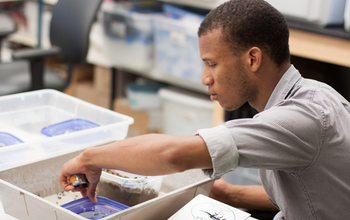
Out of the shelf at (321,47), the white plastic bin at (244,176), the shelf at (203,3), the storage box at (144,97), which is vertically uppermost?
the shelf at (203,3)

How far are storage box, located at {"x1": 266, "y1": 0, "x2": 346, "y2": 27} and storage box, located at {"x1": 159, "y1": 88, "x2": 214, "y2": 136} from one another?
28.0 inches

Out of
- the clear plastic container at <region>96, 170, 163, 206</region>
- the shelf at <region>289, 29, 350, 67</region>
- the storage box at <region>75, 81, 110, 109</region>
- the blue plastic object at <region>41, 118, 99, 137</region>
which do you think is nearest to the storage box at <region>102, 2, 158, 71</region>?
the storage box at <region>75, 81, 110, 109</region>

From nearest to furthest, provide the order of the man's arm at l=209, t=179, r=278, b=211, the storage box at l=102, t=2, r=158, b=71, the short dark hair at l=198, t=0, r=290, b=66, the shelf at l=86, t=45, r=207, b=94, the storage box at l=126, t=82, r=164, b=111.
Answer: the short dark hair at l=198, t=0, r=290, b=66
the man's arm at l=209, t=179, r=278, b=211
the shelf at l=86, t=45, r=207, b=94
the storage box at l=102, t=2, r=158, b=71
the storage box at l=126, t=82, r=164, b=111

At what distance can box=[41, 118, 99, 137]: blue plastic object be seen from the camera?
4.05 ft

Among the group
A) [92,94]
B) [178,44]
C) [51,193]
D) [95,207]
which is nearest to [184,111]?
[178,44]

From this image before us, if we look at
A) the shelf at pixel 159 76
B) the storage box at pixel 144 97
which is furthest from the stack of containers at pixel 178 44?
the storage box at pixel 144 97

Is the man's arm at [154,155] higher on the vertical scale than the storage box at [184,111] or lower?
higher

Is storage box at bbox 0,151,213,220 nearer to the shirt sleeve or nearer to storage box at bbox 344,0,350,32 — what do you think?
the shirt sleeve

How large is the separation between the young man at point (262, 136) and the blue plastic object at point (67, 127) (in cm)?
34

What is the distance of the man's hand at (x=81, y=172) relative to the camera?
875 millimetres

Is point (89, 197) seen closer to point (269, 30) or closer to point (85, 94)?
point (269, 30)

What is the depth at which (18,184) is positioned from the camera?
0.98 metres

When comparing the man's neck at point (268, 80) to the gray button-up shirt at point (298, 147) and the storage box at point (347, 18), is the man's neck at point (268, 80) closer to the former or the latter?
the gray button-up shirt at point (298, 147)

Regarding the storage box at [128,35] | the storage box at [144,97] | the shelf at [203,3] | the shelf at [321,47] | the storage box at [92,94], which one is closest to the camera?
the shelf at [321,47]
